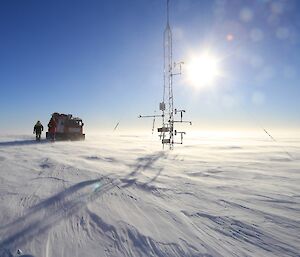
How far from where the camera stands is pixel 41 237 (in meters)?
3.54

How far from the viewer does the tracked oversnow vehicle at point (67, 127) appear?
25.5m

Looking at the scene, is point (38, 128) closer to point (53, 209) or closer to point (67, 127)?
point (67, 127)

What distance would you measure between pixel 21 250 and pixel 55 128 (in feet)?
73.3

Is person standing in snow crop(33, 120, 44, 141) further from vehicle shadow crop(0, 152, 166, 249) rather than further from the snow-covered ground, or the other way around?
vehicle shadow crop(0, 152, 166, 249)

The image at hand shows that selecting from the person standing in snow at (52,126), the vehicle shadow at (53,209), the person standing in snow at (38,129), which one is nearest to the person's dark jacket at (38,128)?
the person standing in snow at (38,129)

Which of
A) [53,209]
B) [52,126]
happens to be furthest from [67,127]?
[53,209]

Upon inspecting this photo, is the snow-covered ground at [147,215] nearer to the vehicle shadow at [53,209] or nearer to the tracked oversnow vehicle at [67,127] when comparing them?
the vehicle shadow at [53,209]

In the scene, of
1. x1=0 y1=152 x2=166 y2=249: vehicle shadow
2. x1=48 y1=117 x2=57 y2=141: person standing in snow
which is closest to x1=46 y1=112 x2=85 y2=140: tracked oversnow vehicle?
x1=48 y1=117 x2=57 y2=141: person standing in snow

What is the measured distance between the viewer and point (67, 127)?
26.0 m

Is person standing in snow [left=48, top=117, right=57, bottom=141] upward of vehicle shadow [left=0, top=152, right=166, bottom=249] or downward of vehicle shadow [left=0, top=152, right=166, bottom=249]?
upward

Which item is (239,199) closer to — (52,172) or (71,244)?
(71,244)

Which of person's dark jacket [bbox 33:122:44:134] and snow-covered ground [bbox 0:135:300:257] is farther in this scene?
person's dark jacket [bbox 33:122:44:134]

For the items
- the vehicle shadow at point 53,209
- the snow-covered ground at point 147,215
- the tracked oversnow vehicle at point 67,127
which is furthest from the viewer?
the tracked oversnow vehicle at point 67,127

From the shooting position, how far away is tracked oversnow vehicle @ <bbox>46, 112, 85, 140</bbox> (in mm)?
25547
